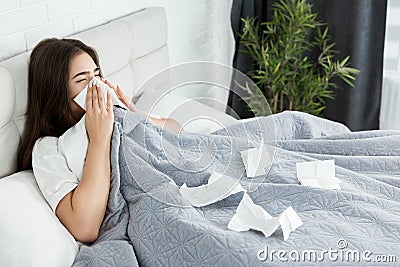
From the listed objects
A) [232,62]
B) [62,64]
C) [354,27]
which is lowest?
[232,62]

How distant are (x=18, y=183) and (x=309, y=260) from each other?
766mm

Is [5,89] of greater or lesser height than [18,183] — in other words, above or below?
above

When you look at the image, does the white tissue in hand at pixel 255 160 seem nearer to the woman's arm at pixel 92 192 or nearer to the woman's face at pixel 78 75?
the woman's arm at pixel 92 192

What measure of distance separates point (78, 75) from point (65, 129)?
163 mm

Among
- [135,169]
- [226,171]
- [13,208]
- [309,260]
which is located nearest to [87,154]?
[135,169]

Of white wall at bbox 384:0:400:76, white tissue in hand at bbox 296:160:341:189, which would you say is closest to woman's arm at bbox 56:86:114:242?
white tissue in hand at bbox 296:160:341:189

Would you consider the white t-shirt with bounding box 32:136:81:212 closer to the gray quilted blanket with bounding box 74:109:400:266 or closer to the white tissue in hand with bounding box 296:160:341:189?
the gray quilted blanket with bounding box 74:109:400:266

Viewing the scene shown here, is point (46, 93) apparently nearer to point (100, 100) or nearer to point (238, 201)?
point (100, 100)

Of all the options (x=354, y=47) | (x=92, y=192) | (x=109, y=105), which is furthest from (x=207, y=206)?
(x=354, y=47)

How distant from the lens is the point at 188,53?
3.08m

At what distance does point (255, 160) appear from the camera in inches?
72.4

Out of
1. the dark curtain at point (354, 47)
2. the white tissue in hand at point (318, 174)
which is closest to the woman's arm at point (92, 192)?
the white tissue in hand at point (318, 174)

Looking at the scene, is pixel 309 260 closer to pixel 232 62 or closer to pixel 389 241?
pixel 389 241

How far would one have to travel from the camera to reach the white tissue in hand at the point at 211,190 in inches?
67.4
